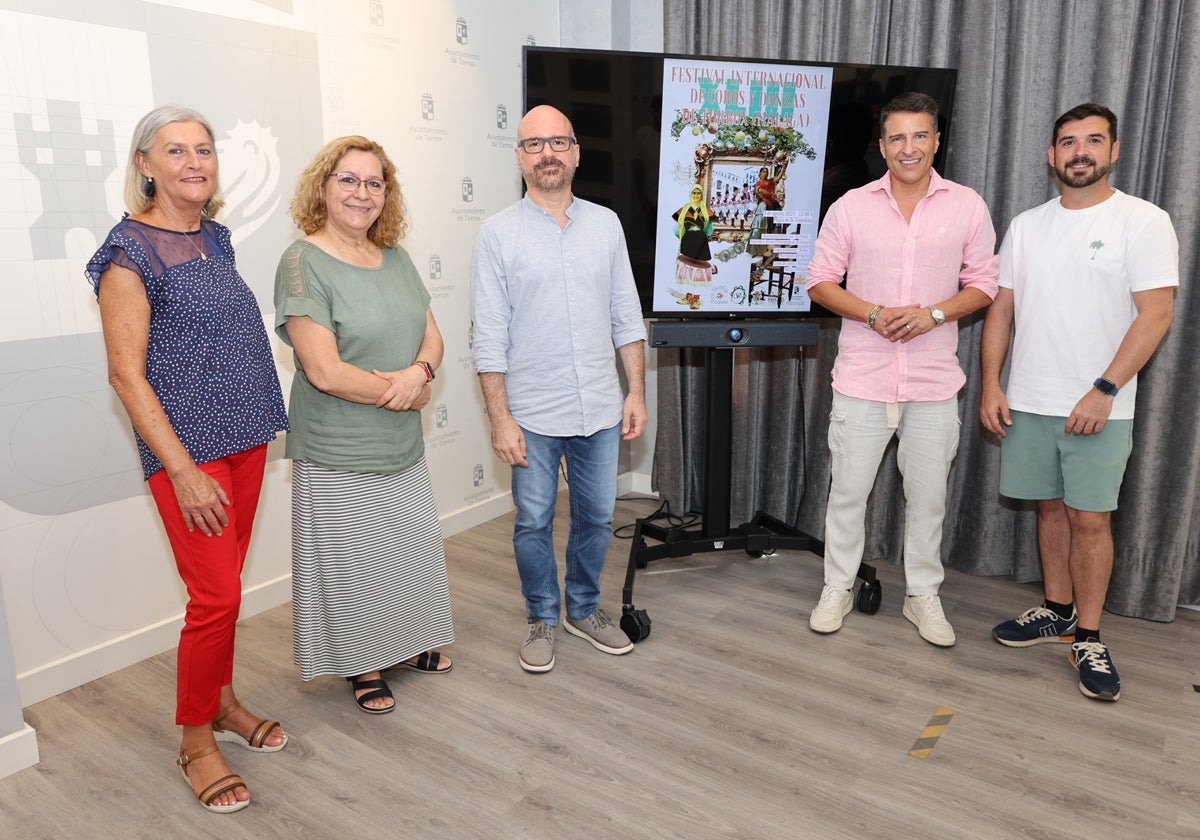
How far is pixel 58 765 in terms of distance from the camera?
2.21 meters

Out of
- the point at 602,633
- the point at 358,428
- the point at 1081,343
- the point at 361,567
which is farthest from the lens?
the point at 602,633

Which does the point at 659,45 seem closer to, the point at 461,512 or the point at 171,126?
the point at 461,512

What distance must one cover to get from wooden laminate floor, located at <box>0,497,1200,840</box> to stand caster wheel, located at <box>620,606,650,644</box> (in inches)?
1.5

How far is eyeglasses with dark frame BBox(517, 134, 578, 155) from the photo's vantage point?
92.6 inches

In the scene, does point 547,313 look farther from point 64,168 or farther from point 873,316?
point 64,168

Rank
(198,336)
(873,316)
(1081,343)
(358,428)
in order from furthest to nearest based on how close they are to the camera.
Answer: (873,316)
(1081,343)
(358,428)
(198,336)

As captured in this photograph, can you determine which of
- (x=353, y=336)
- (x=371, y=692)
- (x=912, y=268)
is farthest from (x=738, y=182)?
(x=371, y=692)

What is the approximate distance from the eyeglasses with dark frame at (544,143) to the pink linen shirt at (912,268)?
0.93 metres

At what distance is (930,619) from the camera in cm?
279

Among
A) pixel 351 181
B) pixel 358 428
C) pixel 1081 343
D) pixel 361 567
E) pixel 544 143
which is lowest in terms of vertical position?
pixel 361 567

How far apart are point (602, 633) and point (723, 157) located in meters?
1.66

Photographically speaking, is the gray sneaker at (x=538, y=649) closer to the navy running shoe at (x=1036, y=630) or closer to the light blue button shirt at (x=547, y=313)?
the light blue button shirt at (x=547, y=313)

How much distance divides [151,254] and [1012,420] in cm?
246

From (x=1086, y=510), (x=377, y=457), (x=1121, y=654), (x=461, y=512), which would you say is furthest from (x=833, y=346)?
(x=377, y=457)
